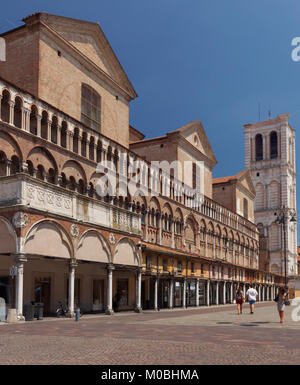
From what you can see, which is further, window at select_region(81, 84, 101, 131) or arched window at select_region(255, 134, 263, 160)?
arched window at select_region(255, 134, 263, 160)

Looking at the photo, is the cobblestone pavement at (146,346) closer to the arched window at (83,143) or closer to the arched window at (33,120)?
the arched window at (33,120)

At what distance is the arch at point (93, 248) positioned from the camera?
27.3m

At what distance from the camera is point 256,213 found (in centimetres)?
10831

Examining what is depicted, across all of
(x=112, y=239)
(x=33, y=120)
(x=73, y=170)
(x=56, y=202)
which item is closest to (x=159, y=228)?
(x=73, y=170)

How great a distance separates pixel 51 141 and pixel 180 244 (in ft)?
80.1

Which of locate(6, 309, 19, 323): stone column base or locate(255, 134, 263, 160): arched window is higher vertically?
locate(255, 134, 263, 160): arched window

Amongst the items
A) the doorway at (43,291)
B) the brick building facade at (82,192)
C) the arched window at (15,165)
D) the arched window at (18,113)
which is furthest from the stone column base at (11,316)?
the arched window at (18,113)

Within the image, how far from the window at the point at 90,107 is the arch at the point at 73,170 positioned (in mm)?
5234

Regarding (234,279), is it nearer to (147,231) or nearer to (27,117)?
(147,231)

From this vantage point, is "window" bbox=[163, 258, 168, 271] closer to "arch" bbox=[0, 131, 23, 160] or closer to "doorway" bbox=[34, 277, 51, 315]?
"doorway" bbox=[34, 277, 51, 315]

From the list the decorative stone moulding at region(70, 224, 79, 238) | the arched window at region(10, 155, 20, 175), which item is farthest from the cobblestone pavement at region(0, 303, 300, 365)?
the arched window at region(10, 155, 20, 175)

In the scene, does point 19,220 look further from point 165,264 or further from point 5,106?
point 165,264

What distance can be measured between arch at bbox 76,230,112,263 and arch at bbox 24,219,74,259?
1101 mm

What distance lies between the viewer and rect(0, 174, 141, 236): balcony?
23.4m
